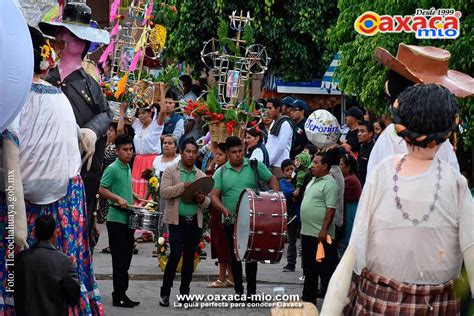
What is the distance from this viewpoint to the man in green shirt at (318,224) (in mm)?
12000

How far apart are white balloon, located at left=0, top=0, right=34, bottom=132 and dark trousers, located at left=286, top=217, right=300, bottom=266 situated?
776cm

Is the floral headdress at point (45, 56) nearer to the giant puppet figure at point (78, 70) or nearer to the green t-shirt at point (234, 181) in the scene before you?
the giant puppet figure at point (78, 70)

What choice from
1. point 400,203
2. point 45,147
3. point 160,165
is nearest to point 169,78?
point 160,165

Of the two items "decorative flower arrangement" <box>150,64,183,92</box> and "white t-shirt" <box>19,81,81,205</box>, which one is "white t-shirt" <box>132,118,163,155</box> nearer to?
"decorative flower arrangement" <box>150,64,183,92</box>

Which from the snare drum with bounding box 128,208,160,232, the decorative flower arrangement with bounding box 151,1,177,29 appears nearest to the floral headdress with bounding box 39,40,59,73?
the snare drum with bounding box 128,208,160,232

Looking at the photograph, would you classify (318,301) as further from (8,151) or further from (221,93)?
(8,151)

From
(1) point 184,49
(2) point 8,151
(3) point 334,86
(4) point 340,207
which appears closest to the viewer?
(2) point 8,151

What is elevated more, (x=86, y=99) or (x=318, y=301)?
(x=86, y=99)

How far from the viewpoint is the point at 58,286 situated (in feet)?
26.3

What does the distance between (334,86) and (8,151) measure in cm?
1563

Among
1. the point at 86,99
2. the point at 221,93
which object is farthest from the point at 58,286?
the point at 221,93

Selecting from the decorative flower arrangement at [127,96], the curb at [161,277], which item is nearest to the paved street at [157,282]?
Result: the curb at [161,277]

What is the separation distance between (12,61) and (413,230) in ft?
8.50

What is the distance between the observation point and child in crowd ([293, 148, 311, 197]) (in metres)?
14.6
